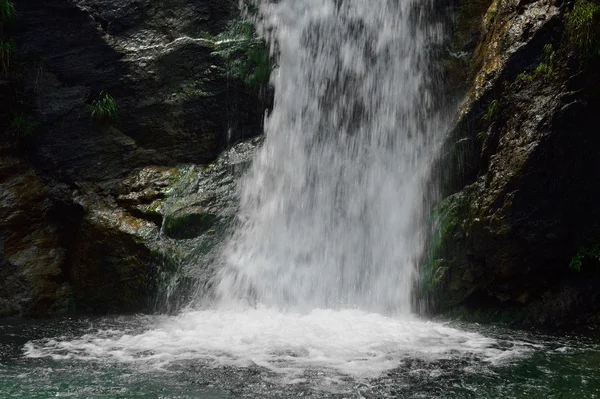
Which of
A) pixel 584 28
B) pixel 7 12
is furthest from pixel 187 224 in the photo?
pixel 584 28

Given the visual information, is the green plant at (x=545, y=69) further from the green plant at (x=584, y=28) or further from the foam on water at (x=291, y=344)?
the foam on water at (x=291, y=344)

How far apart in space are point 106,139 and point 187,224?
1.98 metres

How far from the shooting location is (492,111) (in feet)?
22.5

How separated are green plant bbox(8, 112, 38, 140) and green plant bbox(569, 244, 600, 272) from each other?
749 centimetres

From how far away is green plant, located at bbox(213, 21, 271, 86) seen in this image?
873cm

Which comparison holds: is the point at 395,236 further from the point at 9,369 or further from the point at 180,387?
the point at 9,369

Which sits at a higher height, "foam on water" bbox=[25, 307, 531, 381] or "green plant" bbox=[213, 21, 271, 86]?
"green plant" bbox=[213, 21, 271, 86]

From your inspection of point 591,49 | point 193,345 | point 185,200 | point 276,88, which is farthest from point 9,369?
point 591,49

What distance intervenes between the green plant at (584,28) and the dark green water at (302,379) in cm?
324

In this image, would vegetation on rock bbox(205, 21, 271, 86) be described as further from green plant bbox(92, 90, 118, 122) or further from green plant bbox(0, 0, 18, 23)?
green plant bbox(0, 0, 18, 23)

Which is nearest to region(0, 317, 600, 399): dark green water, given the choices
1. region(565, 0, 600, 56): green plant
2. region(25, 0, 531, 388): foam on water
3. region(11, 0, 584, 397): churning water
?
region(11, 0, 584, 397): churning water

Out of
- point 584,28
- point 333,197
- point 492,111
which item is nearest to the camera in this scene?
point 584,28

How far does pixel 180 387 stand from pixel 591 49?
5.52 meters

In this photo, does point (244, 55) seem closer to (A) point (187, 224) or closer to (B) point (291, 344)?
(A) point (187, 224)
